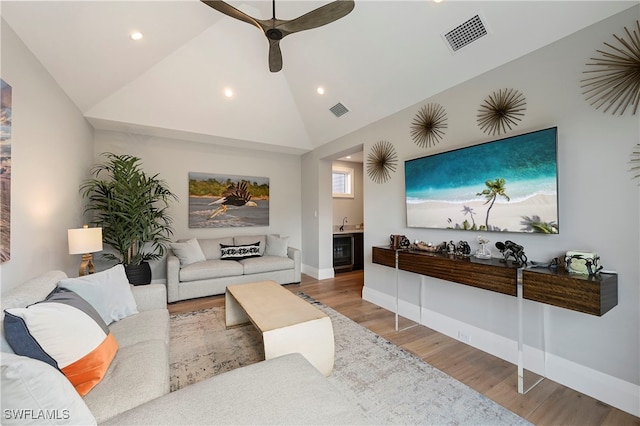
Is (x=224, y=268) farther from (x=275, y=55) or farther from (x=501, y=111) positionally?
(x=501, y=111)

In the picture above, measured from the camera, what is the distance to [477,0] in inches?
83.4

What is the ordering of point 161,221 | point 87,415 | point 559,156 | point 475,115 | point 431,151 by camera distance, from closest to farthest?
point 87,415
point 559,156
point 475,115
point 431,151
point 161,221

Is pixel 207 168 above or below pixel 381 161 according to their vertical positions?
above

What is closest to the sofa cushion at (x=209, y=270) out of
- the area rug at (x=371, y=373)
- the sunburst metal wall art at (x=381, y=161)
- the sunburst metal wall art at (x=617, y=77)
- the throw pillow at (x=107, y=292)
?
the area rug at (x=371, y=373)

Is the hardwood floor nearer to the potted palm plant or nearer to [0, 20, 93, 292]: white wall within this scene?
the potted palm plant

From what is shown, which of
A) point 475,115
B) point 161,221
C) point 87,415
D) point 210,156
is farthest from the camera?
point 210,156

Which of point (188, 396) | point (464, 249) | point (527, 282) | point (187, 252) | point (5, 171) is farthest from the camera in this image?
point (187, 252)

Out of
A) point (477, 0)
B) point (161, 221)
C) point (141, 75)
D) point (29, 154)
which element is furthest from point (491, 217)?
point (161, 221)

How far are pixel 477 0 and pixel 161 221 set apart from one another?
16.5ft

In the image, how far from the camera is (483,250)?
2.50 metres

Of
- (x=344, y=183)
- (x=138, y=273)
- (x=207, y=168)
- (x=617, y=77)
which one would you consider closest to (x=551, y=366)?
(x=617, y=77)

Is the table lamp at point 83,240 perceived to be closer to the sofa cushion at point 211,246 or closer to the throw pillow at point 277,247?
the sofa cushion at point 211,246

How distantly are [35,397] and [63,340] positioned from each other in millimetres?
648

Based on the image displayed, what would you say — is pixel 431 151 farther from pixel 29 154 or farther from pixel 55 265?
pixel 55 265
